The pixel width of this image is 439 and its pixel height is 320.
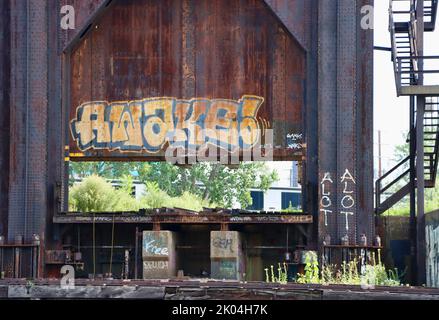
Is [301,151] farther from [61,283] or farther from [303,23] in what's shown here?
[61,283]

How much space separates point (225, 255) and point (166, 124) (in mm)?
3638

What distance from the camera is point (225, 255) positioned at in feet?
78.5

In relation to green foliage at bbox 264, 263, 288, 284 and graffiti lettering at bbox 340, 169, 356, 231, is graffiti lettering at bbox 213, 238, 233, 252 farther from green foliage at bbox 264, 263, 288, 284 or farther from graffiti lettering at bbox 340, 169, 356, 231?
graffiti lettering at bbox 340, 169, 356, 231

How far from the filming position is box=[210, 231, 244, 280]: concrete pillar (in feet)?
78.3

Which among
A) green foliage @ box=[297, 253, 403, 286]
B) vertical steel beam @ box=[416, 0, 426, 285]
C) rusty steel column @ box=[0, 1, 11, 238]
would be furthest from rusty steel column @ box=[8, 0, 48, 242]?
vertical steel beam @ box=[416, 0, 426, 285]

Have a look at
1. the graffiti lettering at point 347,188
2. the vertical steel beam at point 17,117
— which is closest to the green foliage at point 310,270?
the graffiti lettering at point 347,188

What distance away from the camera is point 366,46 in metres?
24.5

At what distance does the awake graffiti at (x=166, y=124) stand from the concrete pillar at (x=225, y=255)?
251cm

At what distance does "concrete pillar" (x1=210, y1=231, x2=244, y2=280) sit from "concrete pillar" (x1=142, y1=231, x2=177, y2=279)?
0.89 meters

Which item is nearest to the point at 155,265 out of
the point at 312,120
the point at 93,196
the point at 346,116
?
the point at 312,120

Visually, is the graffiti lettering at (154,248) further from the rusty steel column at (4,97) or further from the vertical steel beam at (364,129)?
the vertical steel beam at (364,129)
